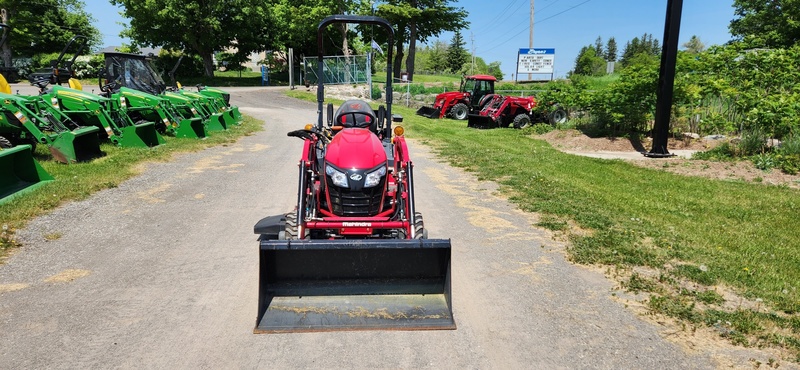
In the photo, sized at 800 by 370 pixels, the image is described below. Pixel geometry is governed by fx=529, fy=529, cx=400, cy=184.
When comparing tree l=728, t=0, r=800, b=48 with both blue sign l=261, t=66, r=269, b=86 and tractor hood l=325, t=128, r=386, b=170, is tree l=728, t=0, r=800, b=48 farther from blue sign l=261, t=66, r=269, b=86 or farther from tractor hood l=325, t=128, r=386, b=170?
tractor hood l=325, t=128, r=386, b=170

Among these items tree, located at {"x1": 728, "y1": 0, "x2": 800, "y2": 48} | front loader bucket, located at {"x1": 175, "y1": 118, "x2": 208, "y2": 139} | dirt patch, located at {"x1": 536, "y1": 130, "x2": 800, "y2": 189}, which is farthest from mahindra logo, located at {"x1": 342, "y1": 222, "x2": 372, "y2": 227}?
tree, located at {"x1": 728, "y1": 0, "x2": 800, "y2": 48}

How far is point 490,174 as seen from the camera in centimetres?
1037

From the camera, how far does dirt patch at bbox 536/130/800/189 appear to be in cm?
1026

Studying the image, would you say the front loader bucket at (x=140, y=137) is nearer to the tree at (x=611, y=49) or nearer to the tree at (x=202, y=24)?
the tree at (x=202, y=24)

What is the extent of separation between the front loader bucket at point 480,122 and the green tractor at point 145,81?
948 centimetres

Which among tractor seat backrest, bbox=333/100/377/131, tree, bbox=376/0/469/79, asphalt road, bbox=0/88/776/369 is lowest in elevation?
asphalt road, bbox=0/88/776/369

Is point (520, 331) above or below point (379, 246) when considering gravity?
below

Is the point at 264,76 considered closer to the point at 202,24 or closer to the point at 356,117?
the point at 202,24

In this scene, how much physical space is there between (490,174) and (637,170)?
11.1 feet

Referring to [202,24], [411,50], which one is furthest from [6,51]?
[411,50]

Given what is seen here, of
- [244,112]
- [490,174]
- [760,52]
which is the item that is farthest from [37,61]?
[760,52]

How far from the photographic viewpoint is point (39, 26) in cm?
4541

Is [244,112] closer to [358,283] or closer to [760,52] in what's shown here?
[760,52]

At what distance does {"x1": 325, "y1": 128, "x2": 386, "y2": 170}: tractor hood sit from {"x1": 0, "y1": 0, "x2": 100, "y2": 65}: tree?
48.1 m
